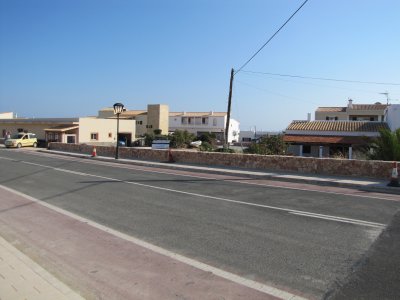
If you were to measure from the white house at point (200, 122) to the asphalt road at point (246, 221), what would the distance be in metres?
72.3

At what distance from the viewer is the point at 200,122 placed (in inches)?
3575

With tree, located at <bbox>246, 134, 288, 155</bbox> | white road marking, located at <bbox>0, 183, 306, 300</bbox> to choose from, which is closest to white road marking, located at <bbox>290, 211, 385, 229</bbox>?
white road marking, located at <bbox>0, 183, 306, 300</bbox>

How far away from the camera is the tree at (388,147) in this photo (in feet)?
56.1

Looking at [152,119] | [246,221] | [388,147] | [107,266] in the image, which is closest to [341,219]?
[246,221]

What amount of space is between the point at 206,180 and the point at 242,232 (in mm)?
8556

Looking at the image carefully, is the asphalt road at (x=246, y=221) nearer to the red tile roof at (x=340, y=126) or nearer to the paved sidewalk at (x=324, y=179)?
the paved sidewalk at (x=324, y=179)

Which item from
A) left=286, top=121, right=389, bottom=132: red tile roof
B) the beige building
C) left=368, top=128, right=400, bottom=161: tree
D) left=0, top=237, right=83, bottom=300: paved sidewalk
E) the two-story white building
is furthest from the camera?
the beige building

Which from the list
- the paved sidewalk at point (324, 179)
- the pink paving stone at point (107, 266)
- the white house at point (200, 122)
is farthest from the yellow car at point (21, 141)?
the white house at point (200, 122)

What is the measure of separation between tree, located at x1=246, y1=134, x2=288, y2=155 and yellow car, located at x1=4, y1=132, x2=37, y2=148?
31.9 metres

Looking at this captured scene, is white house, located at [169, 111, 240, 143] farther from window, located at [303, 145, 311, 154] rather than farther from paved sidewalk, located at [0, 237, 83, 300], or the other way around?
paved sidewalk, located at [0, 237, 83, 300]

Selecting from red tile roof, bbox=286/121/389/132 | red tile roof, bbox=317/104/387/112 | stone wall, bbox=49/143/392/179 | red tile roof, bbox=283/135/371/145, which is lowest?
stone wall, bbox=49/143/392/179

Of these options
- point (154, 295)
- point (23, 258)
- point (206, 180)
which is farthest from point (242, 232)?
point (206, 180)

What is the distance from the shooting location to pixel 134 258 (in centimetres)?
602

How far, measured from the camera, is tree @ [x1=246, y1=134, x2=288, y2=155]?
23.7m
